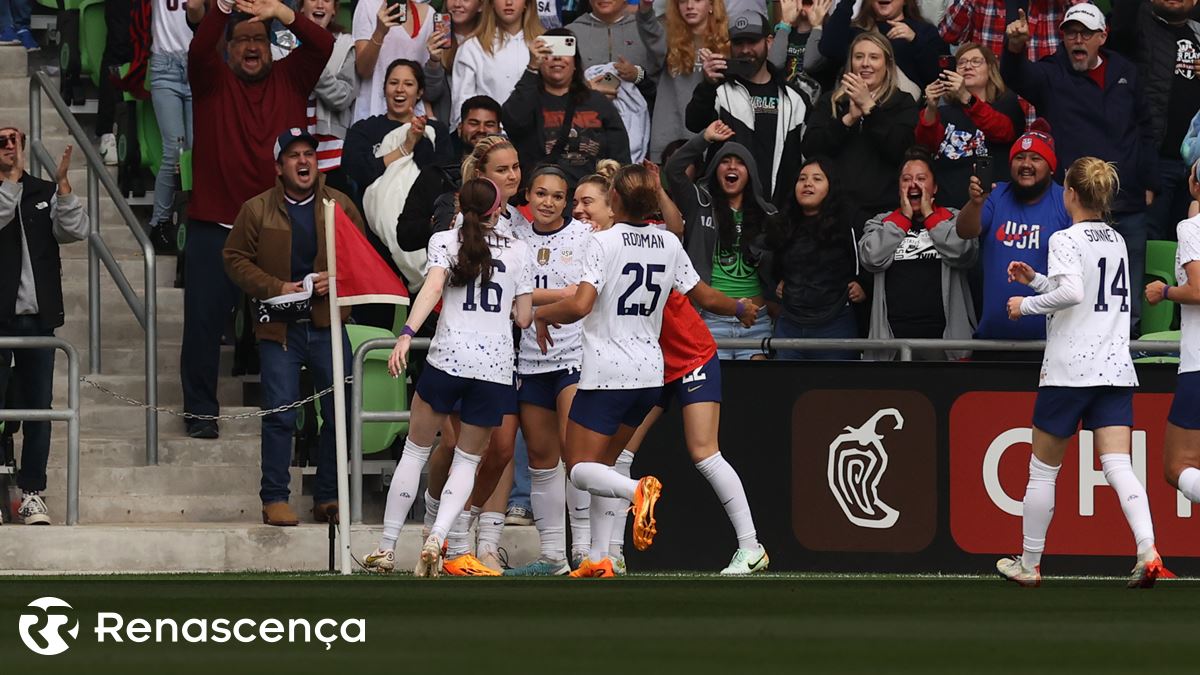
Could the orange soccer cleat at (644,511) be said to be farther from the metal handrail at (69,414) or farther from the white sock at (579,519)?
the metal handrail at (69,414)

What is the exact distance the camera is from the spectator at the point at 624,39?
619 inches

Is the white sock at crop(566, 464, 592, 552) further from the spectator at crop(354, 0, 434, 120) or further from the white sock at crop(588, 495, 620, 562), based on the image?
the spectator at crop(354, 0, 434, 120)

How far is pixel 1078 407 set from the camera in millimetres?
10797

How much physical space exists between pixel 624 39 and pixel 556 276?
3904 millimetres

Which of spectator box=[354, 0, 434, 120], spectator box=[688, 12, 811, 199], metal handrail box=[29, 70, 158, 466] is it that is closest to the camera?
metal handrail box=[29, 70, 158, 466]

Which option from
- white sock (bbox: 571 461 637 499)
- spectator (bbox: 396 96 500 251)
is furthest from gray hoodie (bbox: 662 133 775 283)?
white sock (bbox: 571 461 637 499)

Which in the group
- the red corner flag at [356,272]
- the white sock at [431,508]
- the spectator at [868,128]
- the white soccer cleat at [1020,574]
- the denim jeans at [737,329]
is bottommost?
the white soccer cleat at [1020,574]

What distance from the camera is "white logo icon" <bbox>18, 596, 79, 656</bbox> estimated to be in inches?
287

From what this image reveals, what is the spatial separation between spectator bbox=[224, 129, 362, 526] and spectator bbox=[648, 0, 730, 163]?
2.55 meters

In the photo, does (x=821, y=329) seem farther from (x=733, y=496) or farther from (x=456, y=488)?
(x=456, y=488)

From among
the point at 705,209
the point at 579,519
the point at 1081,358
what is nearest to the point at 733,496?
the point at 579,519

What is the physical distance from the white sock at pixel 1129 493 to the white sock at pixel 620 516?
2.63 meters

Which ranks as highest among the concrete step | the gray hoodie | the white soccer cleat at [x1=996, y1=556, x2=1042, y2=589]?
the gray hoodie

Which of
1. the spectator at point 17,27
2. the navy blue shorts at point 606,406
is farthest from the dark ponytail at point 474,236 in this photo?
the spectator at point 17,27
